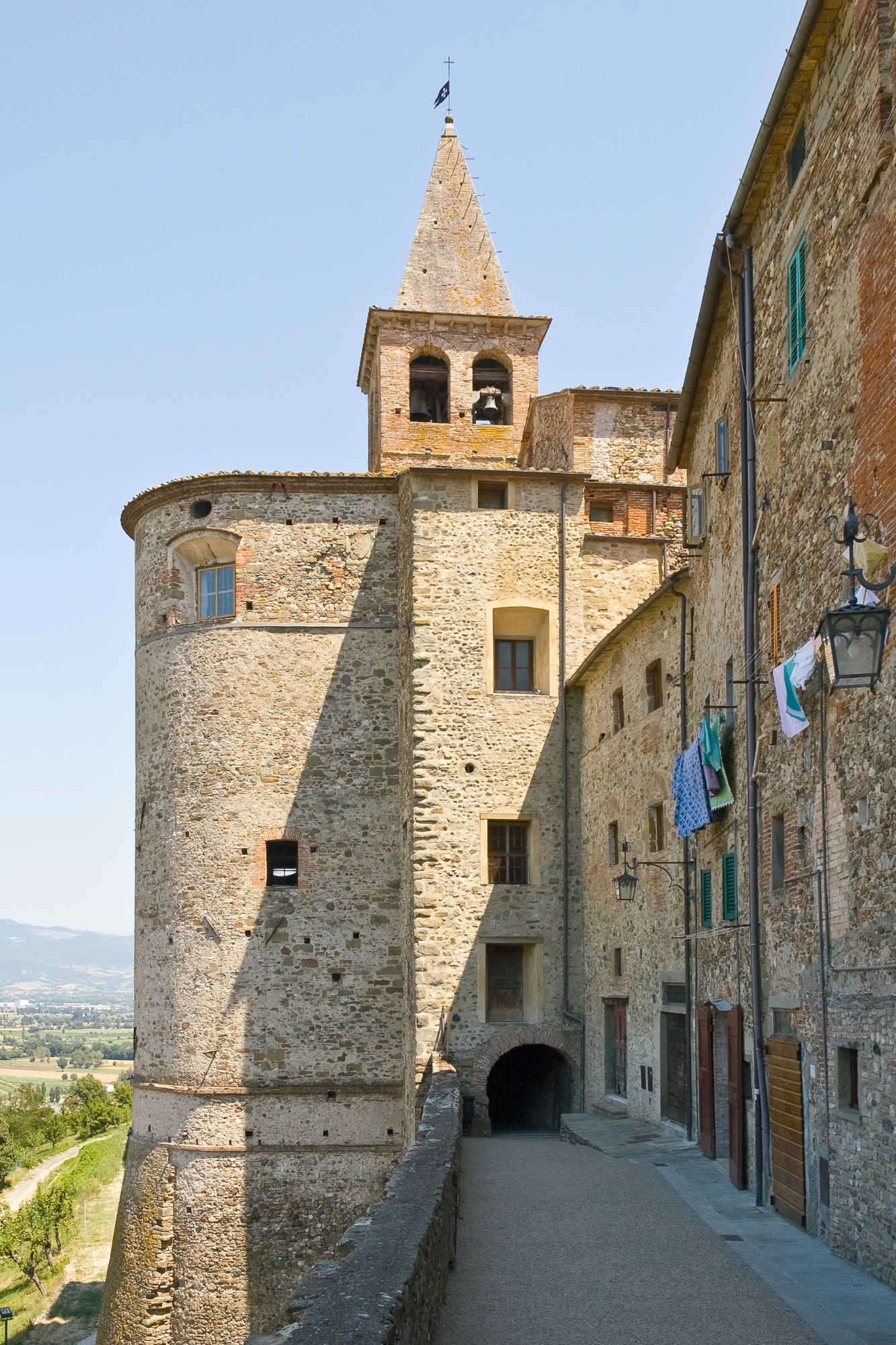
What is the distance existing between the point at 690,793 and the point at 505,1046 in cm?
741

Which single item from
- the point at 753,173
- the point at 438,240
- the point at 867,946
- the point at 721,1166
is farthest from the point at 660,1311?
the point at 438,240

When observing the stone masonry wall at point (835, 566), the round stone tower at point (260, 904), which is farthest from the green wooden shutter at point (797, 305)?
the round stone tower at point (260, 904)

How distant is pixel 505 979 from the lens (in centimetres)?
2323

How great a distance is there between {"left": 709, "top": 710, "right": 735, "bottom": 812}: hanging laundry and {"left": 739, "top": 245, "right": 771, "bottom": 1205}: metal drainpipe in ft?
3.50

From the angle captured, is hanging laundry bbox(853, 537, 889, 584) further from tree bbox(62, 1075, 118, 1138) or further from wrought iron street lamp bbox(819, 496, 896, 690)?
tree bbox(62, 1075, 118, 1138)

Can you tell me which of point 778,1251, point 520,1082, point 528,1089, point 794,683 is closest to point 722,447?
point 794,683

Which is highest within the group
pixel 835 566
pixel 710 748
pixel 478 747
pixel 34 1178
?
pixel 835 566

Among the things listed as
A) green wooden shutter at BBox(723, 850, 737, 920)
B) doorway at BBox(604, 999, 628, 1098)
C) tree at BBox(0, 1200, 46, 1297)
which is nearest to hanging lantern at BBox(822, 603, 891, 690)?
green wooden shutter at BBox(723, 850, 737, 920)

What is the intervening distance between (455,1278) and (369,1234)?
1825 mm

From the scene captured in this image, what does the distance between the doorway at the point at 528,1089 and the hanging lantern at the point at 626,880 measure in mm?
4375

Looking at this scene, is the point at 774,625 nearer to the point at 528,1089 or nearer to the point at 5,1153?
the point at 528,1089

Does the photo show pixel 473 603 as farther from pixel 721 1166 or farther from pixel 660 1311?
pixel 660 1311

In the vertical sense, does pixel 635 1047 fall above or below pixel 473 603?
below

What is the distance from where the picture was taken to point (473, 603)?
23281 millimetres
